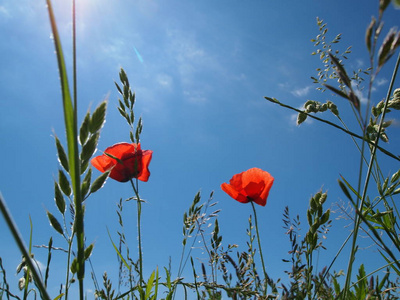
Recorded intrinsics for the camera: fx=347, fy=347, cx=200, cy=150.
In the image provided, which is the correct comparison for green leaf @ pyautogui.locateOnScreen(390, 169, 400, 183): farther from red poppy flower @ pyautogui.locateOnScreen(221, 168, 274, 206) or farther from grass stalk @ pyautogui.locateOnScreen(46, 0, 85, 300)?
grass stalk @ pyautogui.locateOnScreen(46, 0, 85, 300)

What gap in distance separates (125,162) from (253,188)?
97cm

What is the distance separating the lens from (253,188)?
2455 millimetres

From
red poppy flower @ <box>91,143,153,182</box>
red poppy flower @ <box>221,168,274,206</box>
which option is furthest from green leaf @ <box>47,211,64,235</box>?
red poppy flower @ <box>221,168,274,206</box>

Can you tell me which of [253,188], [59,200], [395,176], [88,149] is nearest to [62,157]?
[88,149]

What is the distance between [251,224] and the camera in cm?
212

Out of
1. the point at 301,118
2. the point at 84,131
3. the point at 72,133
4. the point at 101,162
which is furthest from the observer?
the point at 101,162

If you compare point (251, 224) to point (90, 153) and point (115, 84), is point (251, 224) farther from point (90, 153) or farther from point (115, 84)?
point (90, 153)

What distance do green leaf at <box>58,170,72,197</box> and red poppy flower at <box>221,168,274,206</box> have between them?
73.3 inches

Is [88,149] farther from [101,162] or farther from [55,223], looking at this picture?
[101,162]

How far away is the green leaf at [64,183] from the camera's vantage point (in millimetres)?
670

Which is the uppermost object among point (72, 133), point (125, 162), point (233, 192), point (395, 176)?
point (233, 192)

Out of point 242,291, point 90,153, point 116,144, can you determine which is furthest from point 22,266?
point 90,153

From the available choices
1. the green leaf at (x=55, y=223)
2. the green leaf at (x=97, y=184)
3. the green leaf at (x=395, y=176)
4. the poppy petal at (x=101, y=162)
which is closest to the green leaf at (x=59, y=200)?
the green leaf at (x=55, y=223)

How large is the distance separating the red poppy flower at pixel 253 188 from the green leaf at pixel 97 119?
75.1 inches
